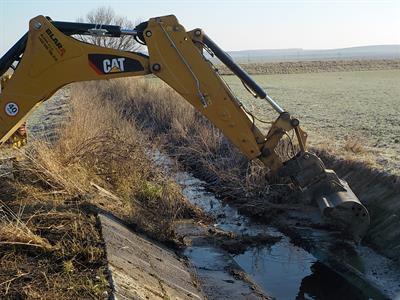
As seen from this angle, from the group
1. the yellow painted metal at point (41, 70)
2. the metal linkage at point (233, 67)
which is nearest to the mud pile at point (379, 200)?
the metal linkage at point (233, 67)

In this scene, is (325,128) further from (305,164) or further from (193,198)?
(305,164)

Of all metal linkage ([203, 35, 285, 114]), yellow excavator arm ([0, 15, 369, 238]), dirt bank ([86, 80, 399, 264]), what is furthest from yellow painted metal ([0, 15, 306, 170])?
dirt bank ([86, 80, 399, 264])

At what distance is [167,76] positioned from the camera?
8.23 m

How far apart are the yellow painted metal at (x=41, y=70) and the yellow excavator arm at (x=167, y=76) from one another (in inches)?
0.6

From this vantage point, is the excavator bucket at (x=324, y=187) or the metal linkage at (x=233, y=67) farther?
the excavator bucket at (x=324, y=187)

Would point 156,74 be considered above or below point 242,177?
above

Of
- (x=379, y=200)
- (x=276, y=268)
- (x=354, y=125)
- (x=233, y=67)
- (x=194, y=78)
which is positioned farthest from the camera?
(x=354, y=125)

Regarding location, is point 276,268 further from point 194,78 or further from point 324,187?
point 194,78

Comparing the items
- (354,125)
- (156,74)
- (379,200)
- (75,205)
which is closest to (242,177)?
(379,200)

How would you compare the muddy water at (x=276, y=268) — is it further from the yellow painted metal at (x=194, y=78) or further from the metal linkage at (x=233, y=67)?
the metal linkage at (x=233, y=67)

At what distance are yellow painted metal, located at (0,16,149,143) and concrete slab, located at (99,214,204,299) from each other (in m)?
2.04

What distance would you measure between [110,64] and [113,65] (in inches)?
1.9

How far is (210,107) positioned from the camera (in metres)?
8.36

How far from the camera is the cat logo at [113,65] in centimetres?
795
